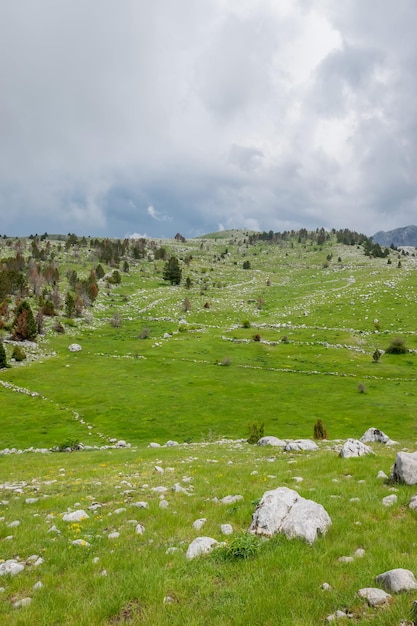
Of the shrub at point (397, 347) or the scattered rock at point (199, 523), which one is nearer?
the scattered rock at point (199, 523)

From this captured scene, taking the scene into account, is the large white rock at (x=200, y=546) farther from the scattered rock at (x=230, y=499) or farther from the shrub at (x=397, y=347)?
the shrub at (x=397, y=347)

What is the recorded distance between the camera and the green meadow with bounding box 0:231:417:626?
646cm

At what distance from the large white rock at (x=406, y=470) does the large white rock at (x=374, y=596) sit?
6562mm

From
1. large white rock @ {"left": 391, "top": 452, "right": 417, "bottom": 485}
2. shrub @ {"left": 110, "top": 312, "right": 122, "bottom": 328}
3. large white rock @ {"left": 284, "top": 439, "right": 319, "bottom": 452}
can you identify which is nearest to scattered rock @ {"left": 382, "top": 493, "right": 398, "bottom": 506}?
large white rock @ {"left": 391, "top": 452, "right": 417, "bottom": 485}

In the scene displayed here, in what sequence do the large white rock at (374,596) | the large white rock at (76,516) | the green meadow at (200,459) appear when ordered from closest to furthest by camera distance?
the large white rock at (374,596), the green meadow at (200,459), the large white rock at (76,516)

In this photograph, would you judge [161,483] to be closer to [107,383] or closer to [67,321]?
[107,383]

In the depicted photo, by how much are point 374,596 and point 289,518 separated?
10.1 ft

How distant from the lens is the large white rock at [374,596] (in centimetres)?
556

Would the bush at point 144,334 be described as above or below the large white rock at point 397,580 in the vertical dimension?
below

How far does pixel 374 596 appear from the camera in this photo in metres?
5.65

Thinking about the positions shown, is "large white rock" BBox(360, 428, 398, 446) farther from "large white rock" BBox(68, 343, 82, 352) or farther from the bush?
the bush

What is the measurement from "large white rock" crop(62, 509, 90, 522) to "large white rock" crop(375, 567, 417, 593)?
8.40 metres

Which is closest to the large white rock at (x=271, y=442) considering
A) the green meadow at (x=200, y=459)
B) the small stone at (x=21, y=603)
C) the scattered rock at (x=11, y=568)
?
the green meadow at (x=200, y=459)

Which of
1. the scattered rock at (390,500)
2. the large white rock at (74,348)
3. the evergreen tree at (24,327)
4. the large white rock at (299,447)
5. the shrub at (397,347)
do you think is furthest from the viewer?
the evergreen tree at (24,327)
